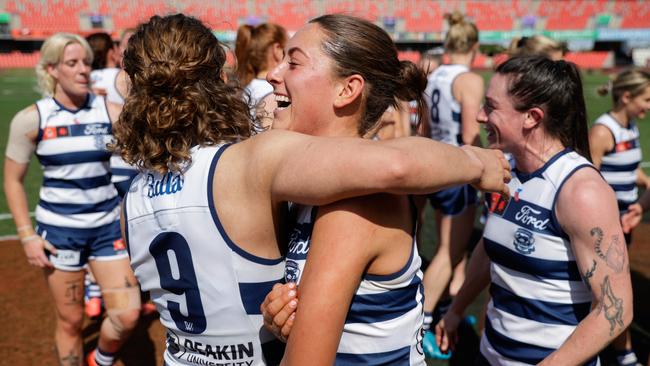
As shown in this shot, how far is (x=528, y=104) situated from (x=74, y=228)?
119 inches

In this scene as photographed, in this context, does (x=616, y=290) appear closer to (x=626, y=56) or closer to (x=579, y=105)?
(x=579, y=105)

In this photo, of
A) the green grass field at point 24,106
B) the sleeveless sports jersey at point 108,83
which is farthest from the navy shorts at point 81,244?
the sleeveless sports jersey at point 108,83

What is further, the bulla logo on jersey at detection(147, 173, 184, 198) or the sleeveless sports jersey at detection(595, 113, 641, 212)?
the sleeveless sports jersey at detection(595, 113, 641, 212)

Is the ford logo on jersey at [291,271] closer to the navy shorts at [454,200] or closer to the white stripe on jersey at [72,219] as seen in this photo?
the white stripe on jersey at [72,219]

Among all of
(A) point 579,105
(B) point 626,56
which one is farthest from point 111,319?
(B) point 626,56

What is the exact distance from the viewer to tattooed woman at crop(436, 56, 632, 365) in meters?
2.00

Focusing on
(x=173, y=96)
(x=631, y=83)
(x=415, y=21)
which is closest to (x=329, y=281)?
(x=173, y=96)

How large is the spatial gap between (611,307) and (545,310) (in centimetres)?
31

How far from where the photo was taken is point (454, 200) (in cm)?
484

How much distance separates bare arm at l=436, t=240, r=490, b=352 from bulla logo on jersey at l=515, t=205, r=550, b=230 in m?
0.48

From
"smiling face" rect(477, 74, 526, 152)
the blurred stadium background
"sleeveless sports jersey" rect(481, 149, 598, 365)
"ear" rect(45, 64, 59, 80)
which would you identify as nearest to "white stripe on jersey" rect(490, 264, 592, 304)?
"sleeveless sports jersey" rect(481, 149, 598, 365)

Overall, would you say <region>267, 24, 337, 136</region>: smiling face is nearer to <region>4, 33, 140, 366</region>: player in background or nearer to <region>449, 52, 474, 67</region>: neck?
<region>4, 33, 140, 366</region>: player in background

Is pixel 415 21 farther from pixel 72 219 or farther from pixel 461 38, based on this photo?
pixel 72 219

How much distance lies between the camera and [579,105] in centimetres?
240
